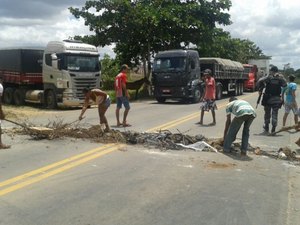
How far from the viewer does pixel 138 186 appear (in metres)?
6.97

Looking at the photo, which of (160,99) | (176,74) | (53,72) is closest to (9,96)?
(53,72)

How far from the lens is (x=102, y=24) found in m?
30.4

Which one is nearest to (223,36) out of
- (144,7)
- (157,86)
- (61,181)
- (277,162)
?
(144,7)

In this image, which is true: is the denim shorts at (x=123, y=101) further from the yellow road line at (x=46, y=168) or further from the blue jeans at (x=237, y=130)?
the blue jeans at (x=237, y=130)

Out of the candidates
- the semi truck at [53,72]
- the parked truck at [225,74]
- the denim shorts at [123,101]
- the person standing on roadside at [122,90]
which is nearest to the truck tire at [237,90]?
the parked truck at [225,74]

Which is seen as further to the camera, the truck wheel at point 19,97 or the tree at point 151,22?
the tree at point 151,22

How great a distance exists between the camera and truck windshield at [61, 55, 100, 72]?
21375 mm

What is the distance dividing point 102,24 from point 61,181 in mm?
24242

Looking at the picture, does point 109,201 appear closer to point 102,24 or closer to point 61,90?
point 61,90

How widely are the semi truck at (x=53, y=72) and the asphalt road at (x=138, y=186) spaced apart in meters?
10.9

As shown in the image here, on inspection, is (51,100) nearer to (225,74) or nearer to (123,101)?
(123,101)

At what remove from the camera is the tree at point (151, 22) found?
2997 centimetres

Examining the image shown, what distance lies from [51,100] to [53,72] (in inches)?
57.2

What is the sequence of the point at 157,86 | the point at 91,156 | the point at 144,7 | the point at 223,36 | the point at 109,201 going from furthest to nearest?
the point at 223,36 < the point at 144,7 < the point at 157,86 < the point at 91,156 < the point at 109,201
